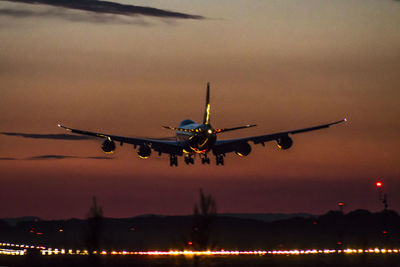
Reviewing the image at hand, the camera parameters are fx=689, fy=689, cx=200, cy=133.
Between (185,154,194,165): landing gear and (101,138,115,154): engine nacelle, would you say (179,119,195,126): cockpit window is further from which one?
(101,138,115,154): engine nacelle

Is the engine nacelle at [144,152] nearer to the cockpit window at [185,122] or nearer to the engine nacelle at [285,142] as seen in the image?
the cockpit window at [185,122]

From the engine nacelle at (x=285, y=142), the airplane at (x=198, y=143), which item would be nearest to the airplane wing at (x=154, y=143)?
the airplane at (x=198, y=143)

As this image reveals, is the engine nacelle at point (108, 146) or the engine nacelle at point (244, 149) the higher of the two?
the engine nacelle at point (244, 149)

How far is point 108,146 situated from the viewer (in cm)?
11112

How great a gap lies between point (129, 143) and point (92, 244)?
85767mm

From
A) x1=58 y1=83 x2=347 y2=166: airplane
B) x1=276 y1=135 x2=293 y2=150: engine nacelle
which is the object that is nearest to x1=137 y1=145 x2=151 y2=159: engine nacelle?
x1=58 y1=83 x2=347 y2=166: airplane

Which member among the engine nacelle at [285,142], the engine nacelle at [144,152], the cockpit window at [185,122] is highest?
the cockpit window at [185,122]

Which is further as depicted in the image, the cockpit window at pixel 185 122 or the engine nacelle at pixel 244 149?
the cockpit window at pixel 185 122

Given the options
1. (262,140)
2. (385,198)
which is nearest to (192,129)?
(262,140)

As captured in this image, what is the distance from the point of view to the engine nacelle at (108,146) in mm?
110938

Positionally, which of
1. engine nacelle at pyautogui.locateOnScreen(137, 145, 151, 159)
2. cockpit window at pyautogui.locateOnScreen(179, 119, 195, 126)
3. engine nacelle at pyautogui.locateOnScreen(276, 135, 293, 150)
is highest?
cockpit window at pyautogui.locateOnScreen(179, 119, 195, 126)

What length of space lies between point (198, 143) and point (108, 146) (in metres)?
14.6

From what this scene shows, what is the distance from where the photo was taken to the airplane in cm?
10938

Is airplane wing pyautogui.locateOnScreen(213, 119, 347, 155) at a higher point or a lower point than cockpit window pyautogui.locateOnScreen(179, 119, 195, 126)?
lower
